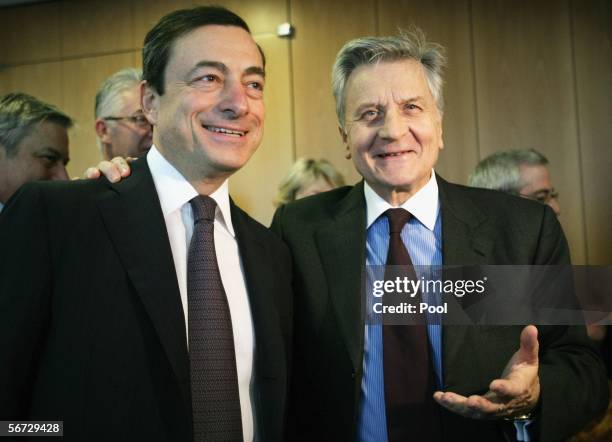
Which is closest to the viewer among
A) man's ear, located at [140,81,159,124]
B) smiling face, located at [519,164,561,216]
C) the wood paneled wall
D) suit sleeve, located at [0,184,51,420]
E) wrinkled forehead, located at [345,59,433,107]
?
suit sleeve, located at [0,184,51,420]

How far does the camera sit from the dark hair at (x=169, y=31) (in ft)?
5.02

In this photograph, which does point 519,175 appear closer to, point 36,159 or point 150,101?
point 150,101

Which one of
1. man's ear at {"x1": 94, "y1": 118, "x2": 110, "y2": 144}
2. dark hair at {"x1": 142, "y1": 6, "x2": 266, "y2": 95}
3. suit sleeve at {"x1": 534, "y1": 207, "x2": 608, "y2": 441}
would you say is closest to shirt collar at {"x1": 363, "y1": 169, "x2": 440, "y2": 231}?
suit sleeve at {"x1": 534, "y1": 207, "x2": 608, "y2": 441}

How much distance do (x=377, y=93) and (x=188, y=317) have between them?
2.41 ft

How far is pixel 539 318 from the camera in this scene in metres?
1.48

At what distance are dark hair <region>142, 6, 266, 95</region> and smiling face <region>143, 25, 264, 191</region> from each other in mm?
15

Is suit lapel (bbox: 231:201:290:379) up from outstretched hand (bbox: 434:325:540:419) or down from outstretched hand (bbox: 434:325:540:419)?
up

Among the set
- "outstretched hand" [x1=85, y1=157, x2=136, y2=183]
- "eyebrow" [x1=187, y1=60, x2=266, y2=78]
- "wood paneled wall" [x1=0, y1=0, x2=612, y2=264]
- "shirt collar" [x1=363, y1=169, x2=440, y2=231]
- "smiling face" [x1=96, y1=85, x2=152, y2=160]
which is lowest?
"shirt collar" [x1=363, y1=169, x2=440, y2=231]

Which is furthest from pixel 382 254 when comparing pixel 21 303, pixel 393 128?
pixel 21 303

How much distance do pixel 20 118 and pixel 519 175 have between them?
204 centimetres

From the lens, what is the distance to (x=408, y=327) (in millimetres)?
1499

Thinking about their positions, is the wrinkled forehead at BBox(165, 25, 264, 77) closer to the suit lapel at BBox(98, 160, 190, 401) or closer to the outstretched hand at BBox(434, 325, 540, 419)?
the suit lapel at BBox(98, 160, 190, 401)

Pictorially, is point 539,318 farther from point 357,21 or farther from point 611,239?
point 357,21

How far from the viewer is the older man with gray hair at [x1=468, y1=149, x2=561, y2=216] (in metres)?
2.86
